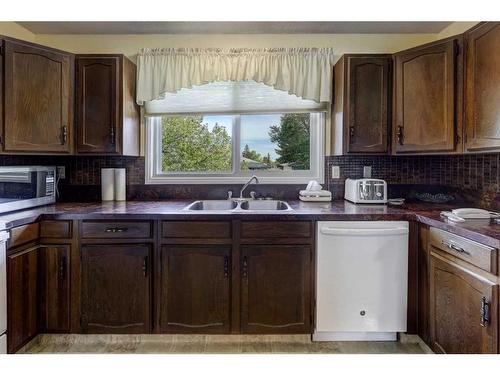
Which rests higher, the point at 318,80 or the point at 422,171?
the point at 318,80

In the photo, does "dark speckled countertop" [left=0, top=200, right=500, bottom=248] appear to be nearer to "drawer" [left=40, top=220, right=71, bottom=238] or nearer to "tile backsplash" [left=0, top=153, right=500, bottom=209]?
"drawer" [left=40, top=220, right=71, bottom=238]

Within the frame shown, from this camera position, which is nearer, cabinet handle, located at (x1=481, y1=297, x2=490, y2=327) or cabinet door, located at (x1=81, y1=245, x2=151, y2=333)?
cabinet handle, located at (x1=481, y1=297, x2=490, y2=327)

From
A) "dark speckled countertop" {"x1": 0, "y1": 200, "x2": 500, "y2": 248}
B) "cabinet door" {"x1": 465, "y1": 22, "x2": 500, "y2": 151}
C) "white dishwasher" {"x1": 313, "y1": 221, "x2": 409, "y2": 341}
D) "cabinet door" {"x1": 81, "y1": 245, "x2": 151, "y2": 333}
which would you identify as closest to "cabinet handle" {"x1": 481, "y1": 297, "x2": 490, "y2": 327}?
"dark speckled countertop" {"x1": 0, "y1": 200, "x2": 500, "y2": 248}

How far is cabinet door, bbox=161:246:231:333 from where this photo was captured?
209 centimetres

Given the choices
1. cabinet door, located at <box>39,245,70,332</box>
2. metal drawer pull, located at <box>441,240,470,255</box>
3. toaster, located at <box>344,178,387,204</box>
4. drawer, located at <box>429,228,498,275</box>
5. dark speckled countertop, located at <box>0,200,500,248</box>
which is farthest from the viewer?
toaster, located at <box>344,178,387,204</box>

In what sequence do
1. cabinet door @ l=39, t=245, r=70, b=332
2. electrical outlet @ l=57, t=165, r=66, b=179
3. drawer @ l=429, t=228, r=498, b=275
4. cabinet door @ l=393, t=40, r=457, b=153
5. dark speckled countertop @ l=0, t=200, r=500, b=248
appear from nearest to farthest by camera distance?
drawer @ l=429, t=228, r=498, b=275
dark speckled countertop @ l=0, t=200, r=500, b=248
cabinet door @ l=39, t=245, r=70, b=332
cabinet door @ l=393, t=40, r=457, b=153
electrical outlet @ l=57, t=165, r=66, b=179

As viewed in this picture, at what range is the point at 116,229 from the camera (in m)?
2.08

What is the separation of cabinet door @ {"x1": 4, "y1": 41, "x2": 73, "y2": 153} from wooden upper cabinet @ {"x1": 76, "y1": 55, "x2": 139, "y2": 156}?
77 mm

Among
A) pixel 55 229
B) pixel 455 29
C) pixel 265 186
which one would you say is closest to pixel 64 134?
pixel 55 229

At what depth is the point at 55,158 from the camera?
2.80 metres

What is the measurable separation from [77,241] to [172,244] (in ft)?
1.88

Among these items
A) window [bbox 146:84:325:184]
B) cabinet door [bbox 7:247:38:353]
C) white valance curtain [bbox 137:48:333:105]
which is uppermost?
white valance curtain [bbox 137:48:333:105]
